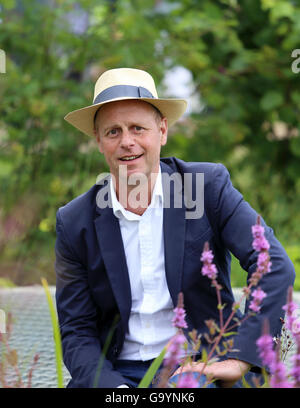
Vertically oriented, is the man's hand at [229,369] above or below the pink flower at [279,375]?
below

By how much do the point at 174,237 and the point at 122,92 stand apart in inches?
21.8

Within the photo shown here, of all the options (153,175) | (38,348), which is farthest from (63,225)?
(38,348)

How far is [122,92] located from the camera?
2.23 metres

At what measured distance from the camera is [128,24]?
5145 mm

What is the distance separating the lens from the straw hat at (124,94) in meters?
2.24

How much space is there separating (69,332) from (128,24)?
3508 mm

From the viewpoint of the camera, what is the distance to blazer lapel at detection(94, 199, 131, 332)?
2176mm

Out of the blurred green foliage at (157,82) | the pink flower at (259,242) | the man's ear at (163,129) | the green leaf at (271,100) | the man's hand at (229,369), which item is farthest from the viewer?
the green leaf at (271,100)

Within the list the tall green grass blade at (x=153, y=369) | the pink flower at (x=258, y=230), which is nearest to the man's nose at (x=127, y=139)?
the pink flower at (x=258, y=230)

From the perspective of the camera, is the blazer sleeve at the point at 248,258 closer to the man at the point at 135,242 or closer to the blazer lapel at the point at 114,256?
the man at the point at 135,242

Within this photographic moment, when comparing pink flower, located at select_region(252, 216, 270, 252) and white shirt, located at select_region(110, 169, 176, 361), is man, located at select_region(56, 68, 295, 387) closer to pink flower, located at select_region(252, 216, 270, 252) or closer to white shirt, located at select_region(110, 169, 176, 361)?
white shirt, located at select_region(110, 169, 176, 361)

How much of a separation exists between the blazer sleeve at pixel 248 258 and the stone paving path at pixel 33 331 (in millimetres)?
856

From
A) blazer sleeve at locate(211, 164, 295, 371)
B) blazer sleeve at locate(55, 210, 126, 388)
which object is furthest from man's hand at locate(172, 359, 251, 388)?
blazer sleeve at locate(55, 210, 126, 388)

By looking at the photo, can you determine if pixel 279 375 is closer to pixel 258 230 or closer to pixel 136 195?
pixel 258 230
